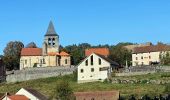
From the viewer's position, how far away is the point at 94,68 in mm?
93250

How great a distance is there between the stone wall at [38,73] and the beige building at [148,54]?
20.3 m

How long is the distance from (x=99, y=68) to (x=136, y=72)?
6794 mm

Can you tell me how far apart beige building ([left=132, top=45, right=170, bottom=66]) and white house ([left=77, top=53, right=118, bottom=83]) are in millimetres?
22245

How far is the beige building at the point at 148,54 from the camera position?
378 ft

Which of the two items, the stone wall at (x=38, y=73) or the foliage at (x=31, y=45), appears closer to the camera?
the stone wall at (x=38, y=73)

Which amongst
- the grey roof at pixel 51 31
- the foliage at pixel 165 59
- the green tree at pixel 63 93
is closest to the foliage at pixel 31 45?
the grey roof at pixel 51 31

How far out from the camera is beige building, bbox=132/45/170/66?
378 ft

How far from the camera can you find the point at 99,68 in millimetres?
93000

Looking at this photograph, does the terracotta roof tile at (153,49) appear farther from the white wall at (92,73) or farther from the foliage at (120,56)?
the white wall at (92,73)

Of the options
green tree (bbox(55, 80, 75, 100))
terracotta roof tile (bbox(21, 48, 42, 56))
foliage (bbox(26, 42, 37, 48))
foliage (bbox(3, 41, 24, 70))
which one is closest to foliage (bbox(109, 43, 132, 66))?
terracotta roof tile (bbox(21, 48, 42, 56))

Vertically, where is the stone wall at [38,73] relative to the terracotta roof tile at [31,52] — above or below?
below

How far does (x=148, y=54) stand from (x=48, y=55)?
2060 cm

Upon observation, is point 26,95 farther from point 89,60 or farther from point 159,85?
point 89,60

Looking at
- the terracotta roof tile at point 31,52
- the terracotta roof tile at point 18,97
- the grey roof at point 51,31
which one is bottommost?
the terracotta roof tile at point 18,97
